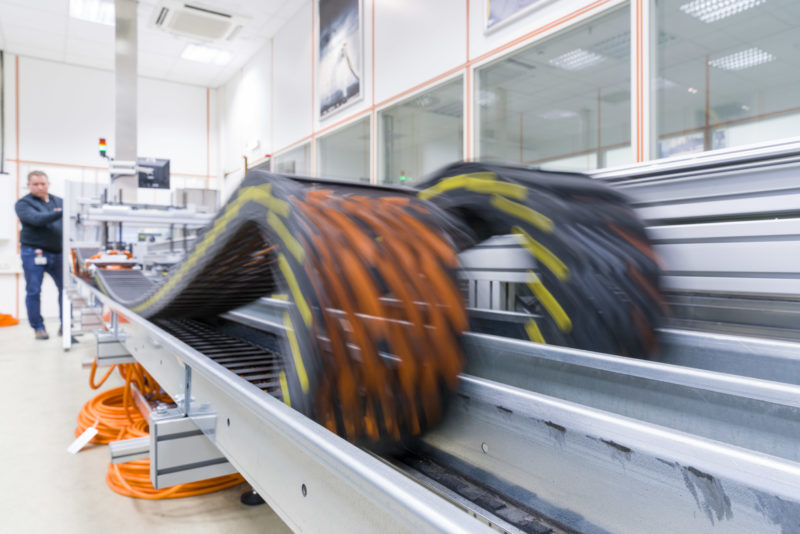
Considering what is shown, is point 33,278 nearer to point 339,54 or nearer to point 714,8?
point 339,54

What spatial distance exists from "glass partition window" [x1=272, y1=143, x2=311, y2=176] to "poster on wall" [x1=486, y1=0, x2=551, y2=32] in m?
3.18

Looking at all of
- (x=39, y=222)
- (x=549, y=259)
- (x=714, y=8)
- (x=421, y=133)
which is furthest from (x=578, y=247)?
(x=39, y=222)

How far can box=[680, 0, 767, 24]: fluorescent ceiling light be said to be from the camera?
2.67 m

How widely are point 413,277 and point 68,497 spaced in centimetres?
164

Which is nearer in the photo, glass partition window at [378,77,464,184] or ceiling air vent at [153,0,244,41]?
glass partition window at [378,77,464,184]

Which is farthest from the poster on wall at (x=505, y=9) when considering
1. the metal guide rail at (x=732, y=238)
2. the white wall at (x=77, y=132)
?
the white wall at (x=77, y=132)

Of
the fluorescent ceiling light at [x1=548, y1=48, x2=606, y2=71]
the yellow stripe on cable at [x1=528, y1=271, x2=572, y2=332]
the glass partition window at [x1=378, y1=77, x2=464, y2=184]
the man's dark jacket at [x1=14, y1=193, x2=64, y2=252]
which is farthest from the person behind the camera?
the man's dark jacket at [x1=14, y1=193, x2=64, y2=252]

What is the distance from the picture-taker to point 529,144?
17.0 feet

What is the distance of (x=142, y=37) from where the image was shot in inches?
286

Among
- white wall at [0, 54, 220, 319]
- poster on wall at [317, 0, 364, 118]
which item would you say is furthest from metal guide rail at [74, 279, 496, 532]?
white wall at [0, 54, 220, 319]

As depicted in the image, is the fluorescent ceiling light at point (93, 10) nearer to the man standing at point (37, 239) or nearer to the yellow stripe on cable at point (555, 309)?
the man standing at point (37, 239)

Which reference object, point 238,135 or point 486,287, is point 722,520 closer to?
point 486,287

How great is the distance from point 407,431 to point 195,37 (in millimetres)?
7854

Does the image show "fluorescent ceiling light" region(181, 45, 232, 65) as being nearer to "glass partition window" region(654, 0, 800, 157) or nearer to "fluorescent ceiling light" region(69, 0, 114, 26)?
"fluorescent ceiling light" region(69, 0, 114, 26)
